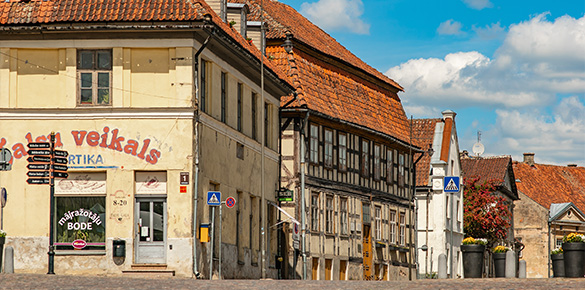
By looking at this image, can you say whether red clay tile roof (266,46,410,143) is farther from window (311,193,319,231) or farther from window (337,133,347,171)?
window (311,193,319,231)

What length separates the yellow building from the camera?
101ft

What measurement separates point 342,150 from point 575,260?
21490 millimetres

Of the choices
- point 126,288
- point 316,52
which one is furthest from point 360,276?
point 126,288

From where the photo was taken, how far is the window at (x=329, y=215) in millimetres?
47219

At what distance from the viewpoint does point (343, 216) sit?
1925 inches

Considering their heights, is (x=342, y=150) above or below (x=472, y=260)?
above

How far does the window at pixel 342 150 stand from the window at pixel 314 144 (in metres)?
2.54

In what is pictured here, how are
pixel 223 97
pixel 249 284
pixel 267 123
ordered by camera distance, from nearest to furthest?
pixel 249 284 → pixel 223 97 → pixel 267 123

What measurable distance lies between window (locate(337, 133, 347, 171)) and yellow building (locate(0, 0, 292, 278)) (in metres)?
17.3

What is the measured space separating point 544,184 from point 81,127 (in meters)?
76.3

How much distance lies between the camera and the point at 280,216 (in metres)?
43.4

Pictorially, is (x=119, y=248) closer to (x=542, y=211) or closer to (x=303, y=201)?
(x=303, y=201)

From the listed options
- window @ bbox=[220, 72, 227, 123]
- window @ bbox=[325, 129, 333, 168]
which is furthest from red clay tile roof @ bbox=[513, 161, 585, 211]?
window @ bbox=[220, 72, 227, 123]

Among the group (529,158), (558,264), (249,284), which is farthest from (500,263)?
(529,158)
